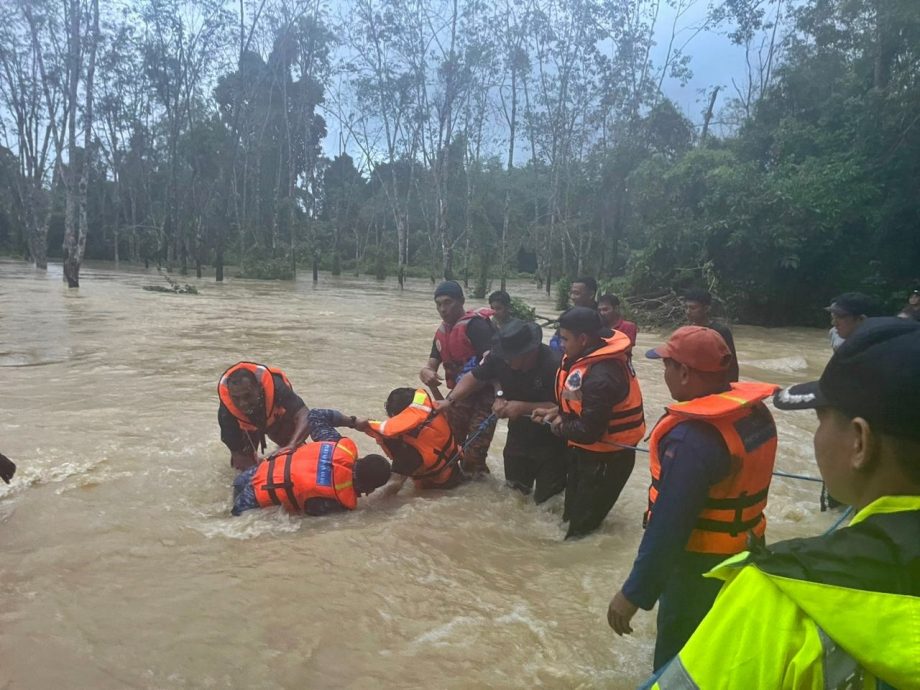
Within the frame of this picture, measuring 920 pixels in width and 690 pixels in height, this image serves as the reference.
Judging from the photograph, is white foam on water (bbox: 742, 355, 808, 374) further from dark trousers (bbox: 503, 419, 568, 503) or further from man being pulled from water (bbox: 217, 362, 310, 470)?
man being pulled from water (bbox: 217, 362, 310, 470)

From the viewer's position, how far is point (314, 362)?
34.6 ft

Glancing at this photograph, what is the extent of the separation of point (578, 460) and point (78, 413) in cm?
544

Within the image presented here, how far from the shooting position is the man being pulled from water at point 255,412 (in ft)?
15.4

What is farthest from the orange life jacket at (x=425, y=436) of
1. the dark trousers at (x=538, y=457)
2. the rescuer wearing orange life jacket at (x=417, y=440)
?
the dark trousers at (x=538, y=457)

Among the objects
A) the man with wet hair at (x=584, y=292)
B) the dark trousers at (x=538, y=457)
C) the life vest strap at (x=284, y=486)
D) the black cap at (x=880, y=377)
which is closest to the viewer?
the black cap at (x=880, y=377)

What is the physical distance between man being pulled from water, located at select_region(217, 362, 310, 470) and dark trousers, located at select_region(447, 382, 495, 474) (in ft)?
3.71

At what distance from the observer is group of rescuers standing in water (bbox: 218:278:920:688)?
968 mm

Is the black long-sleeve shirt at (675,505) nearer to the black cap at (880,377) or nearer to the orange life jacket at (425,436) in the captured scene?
the black cap at (880,377)

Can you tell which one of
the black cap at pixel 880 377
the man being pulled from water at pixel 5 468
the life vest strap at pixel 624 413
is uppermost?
the black cap at pixel 880 377

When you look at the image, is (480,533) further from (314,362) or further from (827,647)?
(314,362)

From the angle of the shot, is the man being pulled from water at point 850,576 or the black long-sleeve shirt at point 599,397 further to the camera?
the black long-sleeve shirt at point 599,397

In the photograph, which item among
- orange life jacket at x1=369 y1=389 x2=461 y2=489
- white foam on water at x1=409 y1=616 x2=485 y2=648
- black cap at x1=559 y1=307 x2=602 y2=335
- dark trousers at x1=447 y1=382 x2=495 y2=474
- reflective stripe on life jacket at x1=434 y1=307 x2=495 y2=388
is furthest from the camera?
reflective stripe on life jacket at x1=434 y1=307 x2=495 y2=388

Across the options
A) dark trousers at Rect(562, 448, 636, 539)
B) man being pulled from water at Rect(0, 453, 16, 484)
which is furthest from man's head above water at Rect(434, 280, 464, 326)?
man being pulled from water at Rect(0, 453, 16, 484)

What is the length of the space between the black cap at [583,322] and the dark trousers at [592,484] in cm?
75
